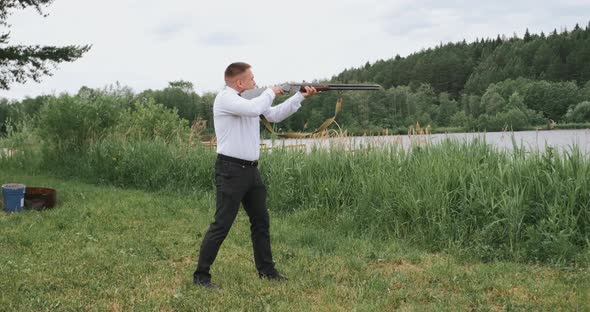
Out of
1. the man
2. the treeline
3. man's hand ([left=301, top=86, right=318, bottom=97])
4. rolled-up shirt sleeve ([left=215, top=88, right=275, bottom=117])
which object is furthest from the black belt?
the treeline

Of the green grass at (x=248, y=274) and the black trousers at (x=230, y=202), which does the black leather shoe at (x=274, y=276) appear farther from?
the black trousers at (x=230, y=202)

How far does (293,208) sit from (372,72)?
177 feet

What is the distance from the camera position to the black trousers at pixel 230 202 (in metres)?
4.14

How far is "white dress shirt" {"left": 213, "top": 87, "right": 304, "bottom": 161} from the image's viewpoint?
4.07 meters

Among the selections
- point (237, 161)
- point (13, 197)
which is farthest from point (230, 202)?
point (13, 197)

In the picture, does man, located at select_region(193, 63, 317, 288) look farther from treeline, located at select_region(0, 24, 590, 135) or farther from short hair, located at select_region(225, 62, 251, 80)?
treeline, located at select_region(0, 24, 590, 135)

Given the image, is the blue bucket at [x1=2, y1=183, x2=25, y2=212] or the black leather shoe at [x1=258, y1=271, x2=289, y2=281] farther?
the blue bucket at [x1=2, y1=183, x2=25, y2=212]

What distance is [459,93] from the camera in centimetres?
5728

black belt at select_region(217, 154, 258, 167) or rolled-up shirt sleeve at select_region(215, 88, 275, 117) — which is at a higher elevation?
rolled-up shirt sleeve at select_region(215, 88, 275, 117)

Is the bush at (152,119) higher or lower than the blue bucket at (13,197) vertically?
higher

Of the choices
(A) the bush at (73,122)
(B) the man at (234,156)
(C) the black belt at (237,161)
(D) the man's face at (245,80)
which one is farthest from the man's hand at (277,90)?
(A) the bush at (73,122)

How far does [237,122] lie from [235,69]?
0.44m

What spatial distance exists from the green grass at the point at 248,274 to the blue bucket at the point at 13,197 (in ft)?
3.89

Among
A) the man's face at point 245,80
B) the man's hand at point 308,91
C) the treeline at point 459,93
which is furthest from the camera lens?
the treeline at point 459,93
